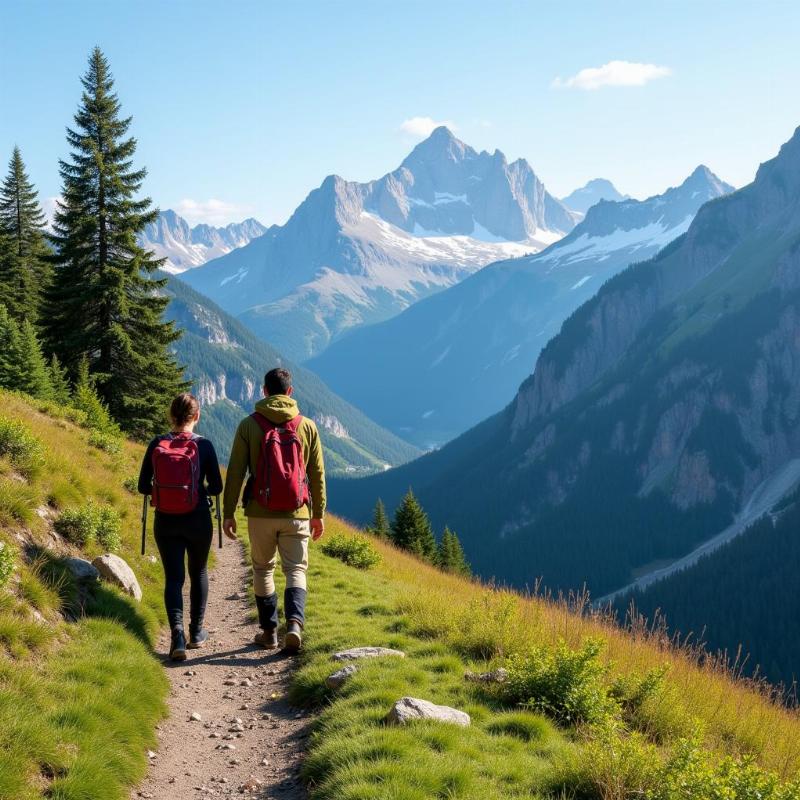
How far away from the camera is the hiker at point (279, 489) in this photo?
9.05 meters

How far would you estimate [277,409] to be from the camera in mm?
9039

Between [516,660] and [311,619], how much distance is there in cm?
428

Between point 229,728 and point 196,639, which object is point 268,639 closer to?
point 196,639

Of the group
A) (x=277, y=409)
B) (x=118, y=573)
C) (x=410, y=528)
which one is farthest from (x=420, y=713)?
(x=410, y=528)

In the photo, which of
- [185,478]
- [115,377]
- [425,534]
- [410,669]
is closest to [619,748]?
[410,669]

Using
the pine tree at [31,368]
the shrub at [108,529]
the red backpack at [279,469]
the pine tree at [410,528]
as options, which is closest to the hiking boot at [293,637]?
the red backpack at [279,469]

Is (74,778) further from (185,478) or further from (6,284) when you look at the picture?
(6,284)

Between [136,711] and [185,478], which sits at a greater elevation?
[185,478]

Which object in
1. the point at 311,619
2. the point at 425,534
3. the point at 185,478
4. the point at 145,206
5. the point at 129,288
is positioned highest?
the point at 145,206

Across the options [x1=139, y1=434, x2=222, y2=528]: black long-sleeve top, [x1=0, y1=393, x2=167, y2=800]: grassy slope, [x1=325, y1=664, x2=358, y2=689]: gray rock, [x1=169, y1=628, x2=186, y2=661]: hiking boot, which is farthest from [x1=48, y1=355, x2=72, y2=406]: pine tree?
[x1=325, y1=664, x2=358, y2=689]: gray rock

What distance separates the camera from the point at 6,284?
43.1m

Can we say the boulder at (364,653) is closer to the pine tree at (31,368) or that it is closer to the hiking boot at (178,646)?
the hiking boot at (178,646)

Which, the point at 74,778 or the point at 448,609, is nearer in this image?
the point at 74,778

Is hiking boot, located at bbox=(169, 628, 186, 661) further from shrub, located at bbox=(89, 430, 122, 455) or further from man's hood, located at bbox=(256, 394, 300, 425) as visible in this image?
shrub, located at bbox=(89, 430, 122, 455)
